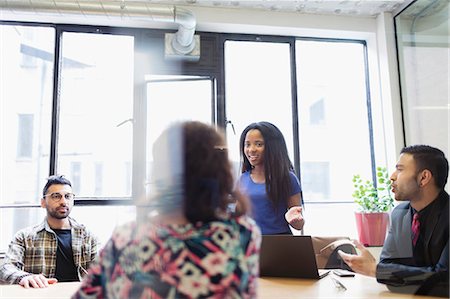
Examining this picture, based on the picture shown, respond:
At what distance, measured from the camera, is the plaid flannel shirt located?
1.46 m

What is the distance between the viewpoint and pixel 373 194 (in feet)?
8.72

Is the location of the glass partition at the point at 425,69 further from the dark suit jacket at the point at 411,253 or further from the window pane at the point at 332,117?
the window pane at the point at 332,117

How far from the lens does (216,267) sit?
0.60m

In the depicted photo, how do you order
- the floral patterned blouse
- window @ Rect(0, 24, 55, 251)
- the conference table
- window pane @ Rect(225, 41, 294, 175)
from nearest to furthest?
the floral patterned blouse, the conference table, window @ Rect(0, 24, 55, 251), window pane @ Rect(225, 41, 294, 175)

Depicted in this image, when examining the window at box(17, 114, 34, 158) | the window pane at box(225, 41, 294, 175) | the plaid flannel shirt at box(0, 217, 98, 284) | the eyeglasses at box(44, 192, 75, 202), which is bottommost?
the plaid flannel shirt at box(0, 217, 98, 284)

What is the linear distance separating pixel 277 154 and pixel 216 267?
0.99m

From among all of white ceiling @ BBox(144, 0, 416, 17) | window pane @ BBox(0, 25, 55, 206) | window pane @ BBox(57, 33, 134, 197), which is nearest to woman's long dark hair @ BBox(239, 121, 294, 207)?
window pane @ BBox(57, 33, 134, 197)

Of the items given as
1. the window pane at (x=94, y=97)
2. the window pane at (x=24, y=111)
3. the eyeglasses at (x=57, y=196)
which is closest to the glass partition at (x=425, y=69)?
the window pane at (x=94, y=97)

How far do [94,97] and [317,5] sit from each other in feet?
5.34

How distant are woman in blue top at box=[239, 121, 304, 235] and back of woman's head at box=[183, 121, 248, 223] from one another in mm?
611

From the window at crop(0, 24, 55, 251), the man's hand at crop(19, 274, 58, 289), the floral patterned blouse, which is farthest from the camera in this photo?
the window at crop(0, 24, 55, 251)

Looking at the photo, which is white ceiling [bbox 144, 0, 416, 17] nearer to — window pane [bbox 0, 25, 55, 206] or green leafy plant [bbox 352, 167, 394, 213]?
window pane [bbox 0, 25, 55, 206]

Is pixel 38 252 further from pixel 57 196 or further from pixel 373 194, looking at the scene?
pixel 373 194

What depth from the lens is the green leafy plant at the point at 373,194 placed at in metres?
2.59
